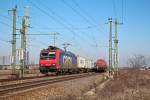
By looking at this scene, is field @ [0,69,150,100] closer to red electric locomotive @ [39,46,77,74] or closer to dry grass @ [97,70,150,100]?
dry grass @ [97,70,150,100]

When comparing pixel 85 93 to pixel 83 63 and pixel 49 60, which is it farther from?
pixel 83 63

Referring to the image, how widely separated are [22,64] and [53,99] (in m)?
22.6

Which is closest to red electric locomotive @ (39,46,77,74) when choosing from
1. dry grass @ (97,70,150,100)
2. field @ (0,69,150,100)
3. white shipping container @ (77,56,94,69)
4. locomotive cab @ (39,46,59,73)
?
locomotive cab @ (39,46,59,73)

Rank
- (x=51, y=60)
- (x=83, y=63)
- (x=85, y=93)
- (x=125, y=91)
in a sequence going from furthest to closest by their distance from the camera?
(x=83, y=63)
(x=51, y=60)
(x=125, y=91)
(x=85, y=93)

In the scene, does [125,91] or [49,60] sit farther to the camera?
[49,60]

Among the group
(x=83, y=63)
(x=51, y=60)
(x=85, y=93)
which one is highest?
(x=51, y=60)

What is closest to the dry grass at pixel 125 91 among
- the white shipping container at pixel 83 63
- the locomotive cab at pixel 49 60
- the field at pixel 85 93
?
the field at pixel 85 93

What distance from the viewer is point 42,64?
152ft

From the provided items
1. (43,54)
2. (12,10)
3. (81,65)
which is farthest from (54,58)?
(81,65)

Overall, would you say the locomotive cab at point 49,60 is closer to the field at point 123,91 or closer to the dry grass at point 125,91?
the dry grass at point 125,91

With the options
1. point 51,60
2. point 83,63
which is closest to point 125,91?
point 51,60

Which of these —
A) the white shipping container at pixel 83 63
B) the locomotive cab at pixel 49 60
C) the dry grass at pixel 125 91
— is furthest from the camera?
the white shipping container at pixel 83 63

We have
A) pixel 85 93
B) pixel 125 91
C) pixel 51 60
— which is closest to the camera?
pixel 85 93

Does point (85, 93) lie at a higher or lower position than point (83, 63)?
lower
